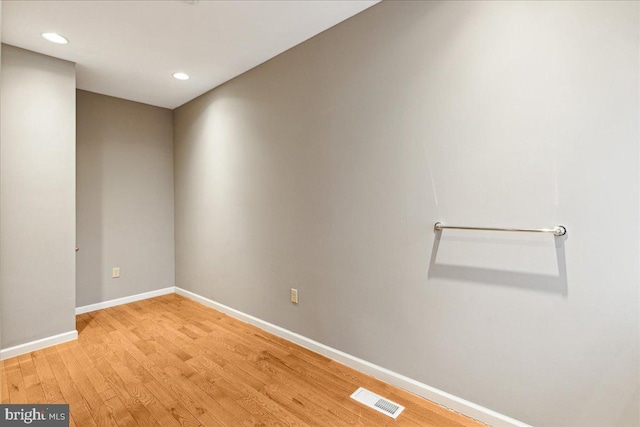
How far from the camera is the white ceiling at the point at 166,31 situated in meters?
2.04

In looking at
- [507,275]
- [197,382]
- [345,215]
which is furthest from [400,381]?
[197,382]

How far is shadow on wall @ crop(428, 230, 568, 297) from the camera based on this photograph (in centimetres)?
144

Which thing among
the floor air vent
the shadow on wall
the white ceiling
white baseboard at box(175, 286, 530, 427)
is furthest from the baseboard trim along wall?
the white ceiling

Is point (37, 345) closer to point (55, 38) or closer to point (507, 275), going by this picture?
point (55, 38)

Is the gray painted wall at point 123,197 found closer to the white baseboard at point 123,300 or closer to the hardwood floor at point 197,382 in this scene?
the white baseboard at point 123,300

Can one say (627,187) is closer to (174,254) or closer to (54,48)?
(54,48)

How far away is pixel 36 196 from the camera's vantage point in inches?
102

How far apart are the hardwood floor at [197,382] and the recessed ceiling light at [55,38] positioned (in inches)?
95.9

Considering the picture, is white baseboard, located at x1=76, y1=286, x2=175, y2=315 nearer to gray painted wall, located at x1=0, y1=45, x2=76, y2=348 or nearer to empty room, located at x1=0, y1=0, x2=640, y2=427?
empty room, located at x1=0, y1=0, x2=640, y2=427

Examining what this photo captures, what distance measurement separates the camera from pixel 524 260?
1.53m

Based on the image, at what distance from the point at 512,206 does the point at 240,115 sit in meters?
2.49

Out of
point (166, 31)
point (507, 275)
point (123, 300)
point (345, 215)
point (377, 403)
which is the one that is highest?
point (166, 31)

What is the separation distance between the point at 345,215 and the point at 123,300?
9.99ft

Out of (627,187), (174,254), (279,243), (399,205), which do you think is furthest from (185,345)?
(627,187)
